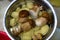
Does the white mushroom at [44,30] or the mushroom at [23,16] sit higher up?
the mushroom at [23,16]

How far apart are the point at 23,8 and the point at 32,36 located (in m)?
0.10

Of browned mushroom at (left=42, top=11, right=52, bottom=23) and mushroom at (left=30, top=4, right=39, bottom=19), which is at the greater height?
mushroom at (left=30, top=4, right=39, bottom=19)

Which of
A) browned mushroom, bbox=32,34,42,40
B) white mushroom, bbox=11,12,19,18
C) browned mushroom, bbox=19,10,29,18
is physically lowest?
browned mushroom, bbox=32,34,42,40

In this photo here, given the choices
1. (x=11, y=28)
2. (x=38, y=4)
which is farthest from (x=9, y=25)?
(x=38, y=4)

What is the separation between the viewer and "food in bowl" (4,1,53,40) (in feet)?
1.65

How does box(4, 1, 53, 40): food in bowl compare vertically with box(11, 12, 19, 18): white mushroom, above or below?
below

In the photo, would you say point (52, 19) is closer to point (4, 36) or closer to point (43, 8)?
point (43, 8)

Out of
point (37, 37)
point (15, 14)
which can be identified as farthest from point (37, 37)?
point (15, 14)

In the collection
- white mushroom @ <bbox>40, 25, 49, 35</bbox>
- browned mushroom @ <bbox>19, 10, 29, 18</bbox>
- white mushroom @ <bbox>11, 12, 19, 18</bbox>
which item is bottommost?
white mushroom @ <bbox>40, 25, 49, 35</bbox>

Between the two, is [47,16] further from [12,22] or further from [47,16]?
[12,22]

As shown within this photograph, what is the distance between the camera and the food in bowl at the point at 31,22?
502 mm

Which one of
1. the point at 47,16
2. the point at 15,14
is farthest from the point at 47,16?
the point at 15,14

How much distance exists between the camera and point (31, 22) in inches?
19.7

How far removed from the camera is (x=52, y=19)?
0.52 meters
